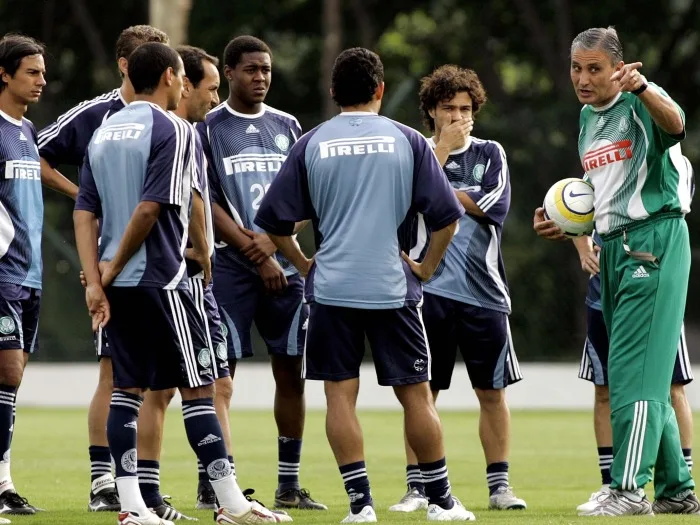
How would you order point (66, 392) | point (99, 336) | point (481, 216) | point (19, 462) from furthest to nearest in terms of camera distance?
1. point (66, 392)
2. point (19, 462)
3. point (481, 216)
4. point (99, 336)

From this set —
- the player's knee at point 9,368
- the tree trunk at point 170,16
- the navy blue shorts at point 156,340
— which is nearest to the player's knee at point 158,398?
the navy blue shorts at point 156,340

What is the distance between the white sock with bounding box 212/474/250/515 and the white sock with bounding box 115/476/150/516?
1.17 ft

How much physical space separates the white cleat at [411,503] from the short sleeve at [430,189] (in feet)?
5.79

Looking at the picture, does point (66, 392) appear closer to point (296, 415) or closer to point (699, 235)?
point (699, 235)

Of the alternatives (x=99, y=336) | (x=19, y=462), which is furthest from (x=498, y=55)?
(x=99, y=336)

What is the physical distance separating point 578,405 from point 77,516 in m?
10.5

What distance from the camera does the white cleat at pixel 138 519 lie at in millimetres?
6387

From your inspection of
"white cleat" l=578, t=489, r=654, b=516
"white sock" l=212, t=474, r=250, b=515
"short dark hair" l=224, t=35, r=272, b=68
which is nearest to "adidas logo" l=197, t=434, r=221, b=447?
"white sock" l=212, t=474, r=250, b=515

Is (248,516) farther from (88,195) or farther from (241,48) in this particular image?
(241,48)

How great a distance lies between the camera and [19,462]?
35.1 feet

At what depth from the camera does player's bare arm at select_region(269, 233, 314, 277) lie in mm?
7055

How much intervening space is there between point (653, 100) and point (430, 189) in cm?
115

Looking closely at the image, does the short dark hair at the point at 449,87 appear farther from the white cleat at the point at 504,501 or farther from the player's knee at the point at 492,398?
the white cleat at the point at 504,501

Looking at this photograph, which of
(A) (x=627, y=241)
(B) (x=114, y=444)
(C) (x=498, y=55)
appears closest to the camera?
(B) (x=114, y=444)
